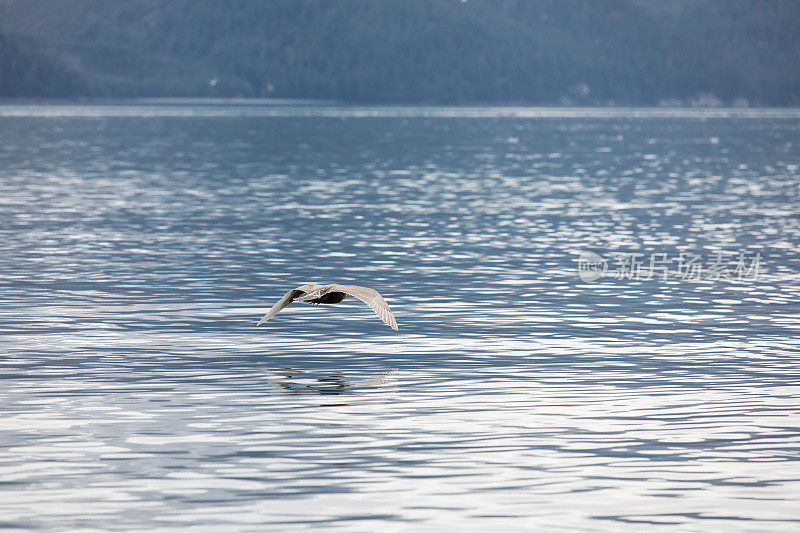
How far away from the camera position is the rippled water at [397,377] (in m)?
16.1

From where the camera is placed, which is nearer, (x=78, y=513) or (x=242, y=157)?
(x=78, y=513)

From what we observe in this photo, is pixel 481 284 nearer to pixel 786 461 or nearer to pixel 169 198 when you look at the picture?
pixel 786 461

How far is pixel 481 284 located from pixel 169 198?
117 ft

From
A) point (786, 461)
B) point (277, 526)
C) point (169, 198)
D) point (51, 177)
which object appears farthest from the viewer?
point (51, 177)

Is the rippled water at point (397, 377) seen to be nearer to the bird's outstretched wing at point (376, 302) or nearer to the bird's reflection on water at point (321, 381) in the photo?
the bird's reflection on water at point (321, 381)

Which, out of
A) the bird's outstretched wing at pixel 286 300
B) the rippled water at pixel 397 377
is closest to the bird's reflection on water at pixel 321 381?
the rippled water at pixel 397 377

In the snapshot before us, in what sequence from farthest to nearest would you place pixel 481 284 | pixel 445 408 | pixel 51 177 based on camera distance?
pixel 51 177
pixel 481 284
pixel 445 408

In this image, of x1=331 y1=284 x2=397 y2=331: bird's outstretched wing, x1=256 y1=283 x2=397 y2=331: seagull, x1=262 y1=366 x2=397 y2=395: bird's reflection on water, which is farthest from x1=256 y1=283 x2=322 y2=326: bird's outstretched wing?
x1=262 y1=366 x2=397 y2=395: bird's reflection on water

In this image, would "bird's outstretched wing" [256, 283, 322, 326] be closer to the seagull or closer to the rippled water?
the seagull

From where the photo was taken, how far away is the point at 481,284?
35688 millimetres

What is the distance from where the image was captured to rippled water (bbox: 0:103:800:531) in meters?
16.1

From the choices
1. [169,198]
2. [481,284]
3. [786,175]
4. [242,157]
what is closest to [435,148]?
[242,157]

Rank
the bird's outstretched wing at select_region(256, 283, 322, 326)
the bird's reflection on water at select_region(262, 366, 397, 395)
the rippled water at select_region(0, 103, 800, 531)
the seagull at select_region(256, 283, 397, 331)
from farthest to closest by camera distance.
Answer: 1. the seagull at select_region(256, 283, 397, 331)
2. the bird's outstretched wing at select_region(256, 283, 322, 326)
3. the bird's reflection on water at select_region(262, 366, 397, 395)
4. the rippled water at select_region(0, 103, 800, 531)

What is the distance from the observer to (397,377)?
23.0 meters
